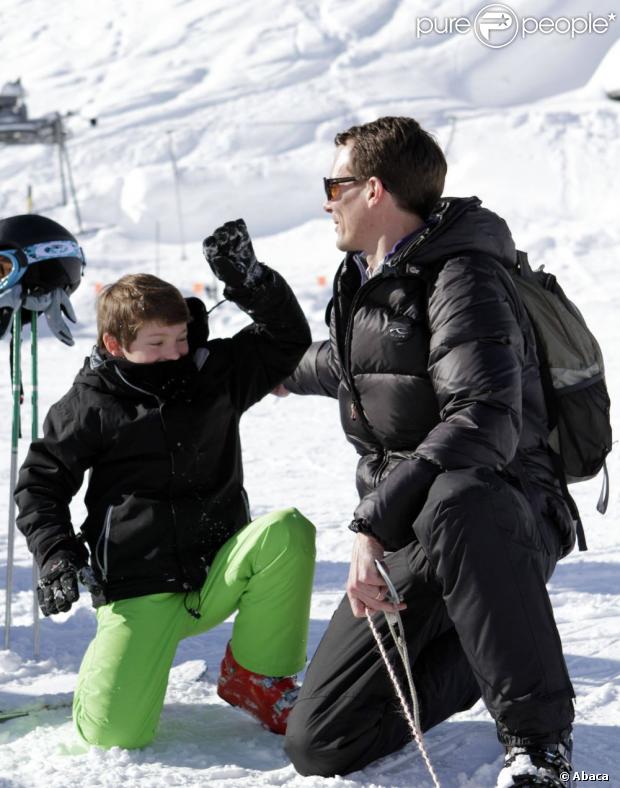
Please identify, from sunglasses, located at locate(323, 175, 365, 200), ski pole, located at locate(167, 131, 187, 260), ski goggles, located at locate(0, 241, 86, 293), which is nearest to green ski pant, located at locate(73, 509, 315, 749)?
sunglasses, located at locate(323, 175, 365, 200)

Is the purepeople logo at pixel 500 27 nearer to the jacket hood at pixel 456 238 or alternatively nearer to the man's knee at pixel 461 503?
the jacket hood at pixel 456 238

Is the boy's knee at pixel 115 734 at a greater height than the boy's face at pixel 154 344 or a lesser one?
lesser

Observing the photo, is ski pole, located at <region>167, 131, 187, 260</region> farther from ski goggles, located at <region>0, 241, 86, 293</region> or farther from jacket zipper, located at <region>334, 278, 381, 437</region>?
jacket zipper, located at <region>334, 278, 381, 437</region>

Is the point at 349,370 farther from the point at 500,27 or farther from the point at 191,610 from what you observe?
the point at 500,27

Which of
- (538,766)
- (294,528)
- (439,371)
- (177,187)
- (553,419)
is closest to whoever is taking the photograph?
(538,766)

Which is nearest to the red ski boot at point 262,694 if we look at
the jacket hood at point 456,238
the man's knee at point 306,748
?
the man's knee at point 306,748

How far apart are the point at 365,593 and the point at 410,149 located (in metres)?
1.10

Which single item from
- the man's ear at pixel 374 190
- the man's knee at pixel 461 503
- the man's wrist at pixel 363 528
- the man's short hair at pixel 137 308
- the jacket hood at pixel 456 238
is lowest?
the man's wrist at pixel 363 528

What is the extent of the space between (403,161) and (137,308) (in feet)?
2.72

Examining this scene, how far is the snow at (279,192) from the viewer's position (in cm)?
287

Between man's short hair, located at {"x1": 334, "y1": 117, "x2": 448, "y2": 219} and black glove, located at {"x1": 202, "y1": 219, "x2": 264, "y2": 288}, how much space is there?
0.39 metres

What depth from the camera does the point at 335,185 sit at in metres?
2.81

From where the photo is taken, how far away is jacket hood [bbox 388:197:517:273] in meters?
2.59

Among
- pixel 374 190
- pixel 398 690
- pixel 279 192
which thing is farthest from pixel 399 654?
pixel 279 192
